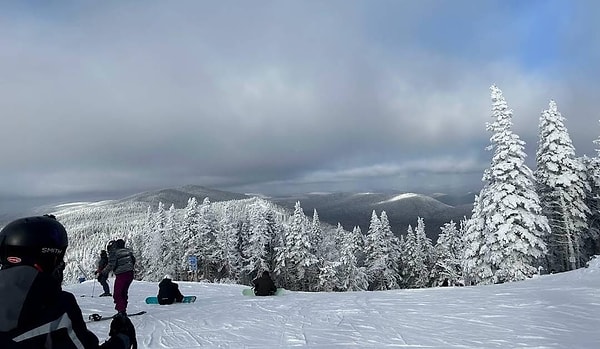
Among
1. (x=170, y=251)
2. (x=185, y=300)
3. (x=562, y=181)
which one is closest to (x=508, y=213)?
(x=562, y=181)

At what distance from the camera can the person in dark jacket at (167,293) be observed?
47.8 feet

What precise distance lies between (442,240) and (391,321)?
5371 cm

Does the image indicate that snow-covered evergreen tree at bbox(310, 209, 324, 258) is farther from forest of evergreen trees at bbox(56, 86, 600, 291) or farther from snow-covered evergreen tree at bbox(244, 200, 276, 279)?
snow-covered evergreen tree at bbox(244, 200, 276, 279)

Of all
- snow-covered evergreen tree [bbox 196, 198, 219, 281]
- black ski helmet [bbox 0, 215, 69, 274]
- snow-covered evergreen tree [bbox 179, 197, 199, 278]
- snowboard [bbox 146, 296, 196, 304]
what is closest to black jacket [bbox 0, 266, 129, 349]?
black ski helmet [bbox 0, 215, 69, 274]

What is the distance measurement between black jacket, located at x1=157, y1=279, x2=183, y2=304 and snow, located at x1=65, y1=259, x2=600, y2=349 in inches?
27.3

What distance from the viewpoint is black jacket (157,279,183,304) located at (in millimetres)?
14555

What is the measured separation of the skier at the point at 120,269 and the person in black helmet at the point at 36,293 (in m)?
8.66

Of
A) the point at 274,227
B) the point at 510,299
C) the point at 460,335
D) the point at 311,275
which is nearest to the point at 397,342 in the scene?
the point at 460,335

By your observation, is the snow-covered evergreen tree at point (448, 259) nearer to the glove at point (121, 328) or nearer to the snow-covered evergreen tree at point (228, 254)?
the snow-covered evergreen tree at point (228, 254)

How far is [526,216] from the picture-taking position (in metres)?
25.7

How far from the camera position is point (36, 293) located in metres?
2.40

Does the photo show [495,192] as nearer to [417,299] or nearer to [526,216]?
[526,216]

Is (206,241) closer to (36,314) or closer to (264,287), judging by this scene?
(264,287)

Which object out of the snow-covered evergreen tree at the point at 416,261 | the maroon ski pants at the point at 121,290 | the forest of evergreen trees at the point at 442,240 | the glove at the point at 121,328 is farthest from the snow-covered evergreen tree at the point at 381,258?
the glove at the point at 121,328
